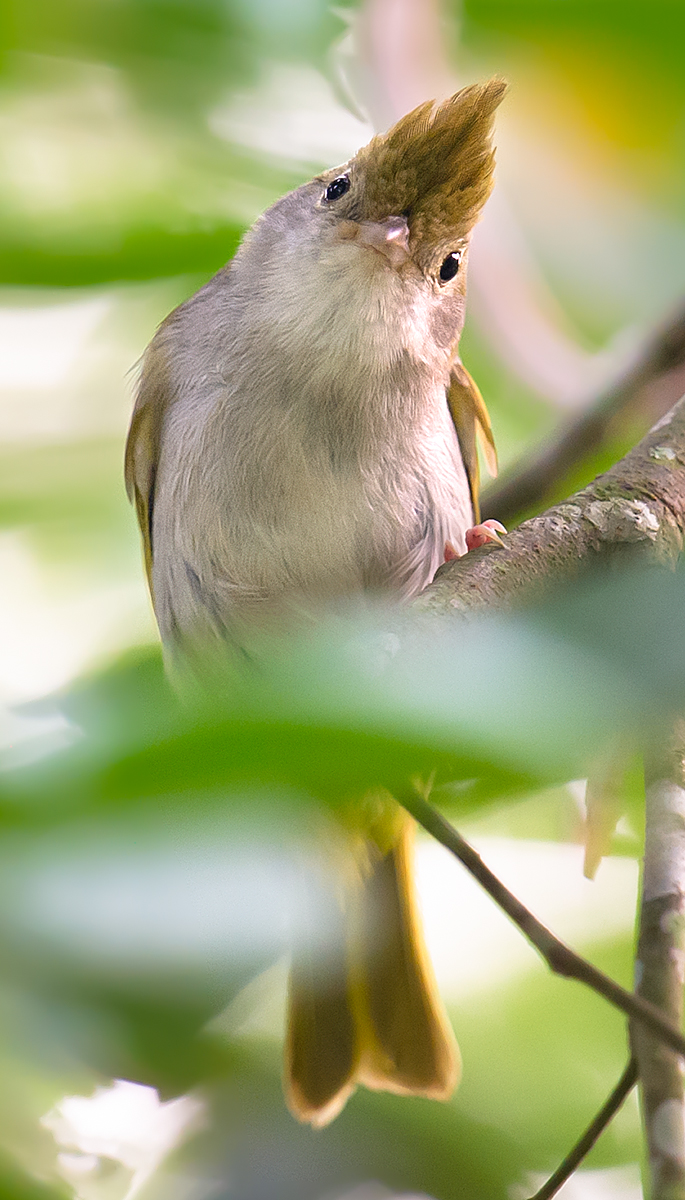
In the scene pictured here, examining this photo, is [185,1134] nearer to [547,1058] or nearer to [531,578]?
[547,1058]

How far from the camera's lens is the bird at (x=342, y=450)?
4.68 ft

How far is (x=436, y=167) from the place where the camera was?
1.40 metres

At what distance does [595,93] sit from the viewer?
921 millimetres

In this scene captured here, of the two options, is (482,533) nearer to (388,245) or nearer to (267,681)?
(388,245)

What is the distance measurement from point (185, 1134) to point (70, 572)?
70cm

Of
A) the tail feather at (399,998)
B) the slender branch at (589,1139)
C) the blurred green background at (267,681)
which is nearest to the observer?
the blurred green background at (267,681)

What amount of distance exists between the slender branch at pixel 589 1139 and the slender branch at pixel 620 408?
2.94 ft

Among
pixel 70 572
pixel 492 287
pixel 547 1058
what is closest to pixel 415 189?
pixel 492 287

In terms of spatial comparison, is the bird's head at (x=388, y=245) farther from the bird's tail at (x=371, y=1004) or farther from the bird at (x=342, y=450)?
the bird's tail at (x=371, y=1004)

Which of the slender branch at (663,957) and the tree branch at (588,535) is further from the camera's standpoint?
the tree branch at (588,535)

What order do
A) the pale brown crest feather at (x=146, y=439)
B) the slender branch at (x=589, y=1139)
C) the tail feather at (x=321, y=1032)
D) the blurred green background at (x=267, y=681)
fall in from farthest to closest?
the pale brown crest feather at (x=146, y=439) → the tail feather at (x=321, y=1032) → the slender branch at (x=589, y=1139) → the blurred green background at (x=267, y=681)

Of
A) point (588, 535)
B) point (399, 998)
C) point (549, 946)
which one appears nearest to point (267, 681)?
point (549, 946)

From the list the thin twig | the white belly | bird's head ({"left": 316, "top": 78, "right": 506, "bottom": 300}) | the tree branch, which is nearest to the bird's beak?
bird's head ({"left": 316, "top": 78, "right": 506, "bottom": 300})

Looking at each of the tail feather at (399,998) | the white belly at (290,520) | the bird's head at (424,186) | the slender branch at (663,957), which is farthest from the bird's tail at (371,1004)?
the bird's head at (424,186)
